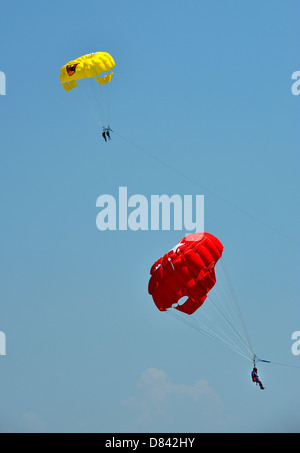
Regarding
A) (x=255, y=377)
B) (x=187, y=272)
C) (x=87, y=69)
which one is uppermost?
(x=87, y=69)

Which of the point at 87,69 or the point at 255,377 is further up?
the point at 87,69

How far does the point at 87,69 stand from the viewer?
73.9m

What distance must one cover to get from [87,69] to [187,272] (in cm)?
1504

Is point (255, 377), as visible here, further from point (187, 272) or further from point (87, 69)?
point (87, 69)

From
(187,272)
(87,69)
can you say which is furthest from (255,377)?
(87,69)

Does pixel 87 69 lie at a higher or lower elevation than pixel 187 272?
higher

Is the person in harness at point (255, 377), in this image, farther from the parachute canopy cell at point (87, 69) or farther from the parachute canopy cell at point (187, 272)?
the parachute canopy cell at point (87, 69)

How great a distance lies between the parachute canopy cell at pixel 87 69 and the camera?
7394cm

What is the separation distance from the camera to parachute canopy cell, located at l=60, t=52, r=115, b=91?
73938mm
